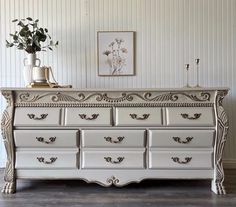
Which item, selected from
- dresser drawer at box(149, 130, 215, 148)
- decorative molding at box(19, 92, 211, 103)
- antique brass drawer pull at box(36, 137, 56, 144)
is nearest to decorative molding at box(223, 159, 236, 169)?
Result: dresser drawer at box(149, 130, 215, 148)

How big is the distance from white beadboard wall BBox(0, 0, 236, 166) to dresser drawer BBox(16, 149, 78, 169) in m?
0.94

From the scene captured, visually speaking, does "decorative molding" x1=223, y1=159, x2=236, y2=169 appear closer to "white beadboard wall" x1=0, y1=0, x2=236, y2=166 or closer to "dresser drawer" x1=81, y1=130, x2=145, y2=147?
"white beadboard wall" x1=0, y1=0, x2=236, y2=166

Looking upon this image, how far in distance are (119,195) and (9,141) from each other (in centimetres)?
99

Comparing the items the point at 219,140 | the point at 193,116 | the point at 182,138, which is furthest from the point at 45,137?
the point at 219,140

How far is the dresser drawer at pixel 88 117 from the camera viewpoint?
2303 millimetres

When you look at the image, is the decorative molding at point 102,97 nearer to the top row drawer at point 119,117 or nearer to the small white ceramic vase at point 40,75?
the top row drawer at point 119,117

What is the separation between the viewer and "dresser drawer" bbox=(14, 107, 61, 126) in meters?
2.30

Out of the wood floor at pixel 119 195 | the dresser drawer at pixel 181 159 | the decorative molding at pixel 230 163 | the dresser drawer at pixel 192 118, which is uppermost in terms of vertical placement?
the dresser drawer at pixel 192 118

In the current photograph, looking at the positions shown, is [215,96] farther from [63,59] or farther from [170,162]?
[63,59]

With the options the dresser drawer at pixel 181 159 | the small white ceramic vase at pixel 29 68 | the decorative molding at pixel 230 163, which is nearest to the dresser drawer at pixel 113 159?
the dresser drawer at pixel 181 159

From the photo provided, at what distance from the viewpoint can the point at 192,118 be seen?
7.52 feet

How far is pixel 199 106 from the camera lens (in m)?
2.31

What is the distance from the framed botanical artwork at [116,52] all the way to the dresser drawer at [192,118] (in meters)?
0.86

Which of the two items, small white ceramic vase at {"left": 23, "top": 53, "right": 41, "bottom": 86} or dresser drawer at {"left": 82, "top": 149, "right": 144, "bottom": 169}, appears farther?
small white ceramic vase at {"left": 23, "top": 53, "right": 41, "bottom": 86}
